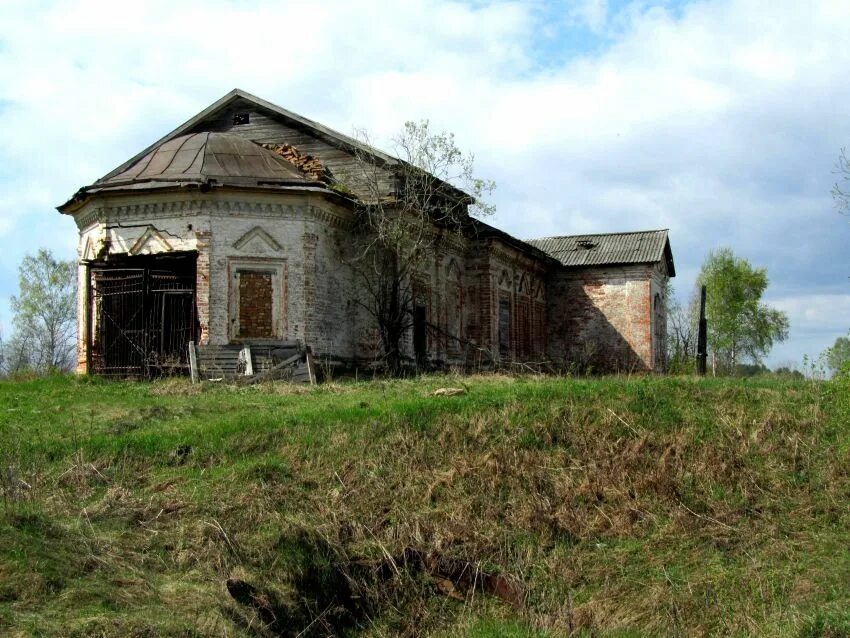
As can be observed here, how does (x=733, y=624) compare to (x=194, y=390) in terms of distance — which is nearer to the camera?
(x=733, y=624)

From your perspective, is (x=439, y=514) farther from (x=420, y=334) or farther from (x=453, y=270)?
(x=453, y=270)

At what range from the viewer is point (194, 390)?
639 inches

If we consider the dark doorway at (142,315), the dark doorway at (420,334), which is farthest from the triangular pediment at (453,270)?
the dark doorway at (142,315)

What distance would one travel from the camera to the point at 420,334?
22.1 m

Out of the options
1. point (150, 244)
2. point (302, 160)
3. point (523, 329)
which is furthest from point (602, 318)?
point (150, 244)

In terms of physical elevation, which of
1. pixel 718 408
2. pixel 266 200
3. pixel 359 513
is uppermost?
pixel 266 200

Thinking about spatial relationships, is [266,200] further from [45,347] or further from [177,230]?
[45,347]

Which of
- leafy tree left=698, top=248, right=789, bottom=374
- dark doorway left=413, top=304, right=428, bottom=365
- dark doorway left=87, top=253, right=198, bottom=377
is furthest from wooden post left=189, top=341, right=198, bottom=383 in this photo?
leafy tree left=698, top=248, right=789, bottom=374

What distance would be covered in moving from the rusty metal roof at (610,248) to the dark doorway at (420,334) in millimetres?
9471

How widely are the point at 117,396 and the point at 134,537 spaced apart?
21.9ft

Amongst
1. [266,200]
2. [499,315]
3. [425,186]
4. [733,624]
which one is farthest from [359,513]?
[499,315]

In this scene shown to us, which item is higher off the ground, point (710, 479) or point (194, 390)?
point (194, 390)

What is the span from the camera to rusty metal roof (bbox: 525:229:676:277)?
97.2ft

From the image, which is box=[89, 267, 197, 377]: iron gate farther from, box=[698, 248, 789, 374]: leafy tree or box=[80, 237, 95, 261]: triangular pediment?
box=[698, 248, 789, 374]: leafy tree
